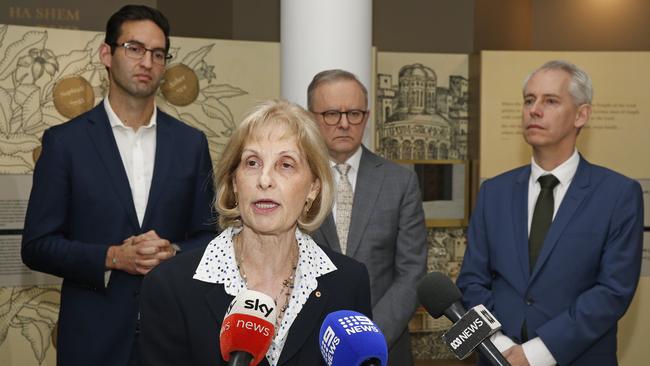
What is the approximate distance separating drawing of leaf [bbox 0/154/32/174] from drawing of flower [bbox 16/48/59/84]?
50 centimetres

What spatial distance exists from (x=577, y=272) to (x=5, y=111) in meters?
3.83

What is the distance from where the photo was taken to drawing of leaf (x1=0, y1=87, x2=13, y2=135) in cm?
546

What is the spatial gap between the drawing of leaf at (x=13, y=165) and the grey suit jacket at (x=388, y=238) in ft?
9.51

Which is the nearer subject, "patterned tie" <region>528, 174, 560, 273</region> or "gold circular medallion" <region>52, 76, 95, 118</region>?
"patterned tie" <region>528, 174, 560, 273</region>

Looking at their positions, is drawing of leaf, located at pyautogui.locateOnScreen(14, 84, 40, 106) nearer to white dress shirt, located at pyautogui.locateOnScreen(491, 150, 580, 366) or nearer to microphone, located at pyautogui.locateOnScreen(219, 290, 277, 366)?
white dress shirt, located at pyautogui.locateOnScreen(491, 150, 580, 366)

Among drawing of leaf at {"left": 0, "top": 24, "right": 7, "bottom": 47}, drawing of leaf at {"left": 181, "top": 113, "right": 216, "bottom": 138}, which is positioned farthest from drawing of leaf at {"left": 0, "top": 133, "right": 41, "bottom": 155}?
drawing of leaf at {"left": 181, "top": 113, "right": 216, "bottom": 138}

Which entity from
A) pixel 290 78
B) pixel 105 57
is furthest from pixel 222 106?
pixel 105 57

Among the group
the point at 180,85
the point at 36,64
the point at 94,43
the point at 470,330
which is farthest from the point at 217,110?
the point at 470,330

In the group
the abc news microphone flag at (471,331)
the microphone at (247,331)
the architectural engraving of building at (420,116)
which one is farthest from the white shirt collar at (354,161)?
the architectural engraving of building at (420,116)

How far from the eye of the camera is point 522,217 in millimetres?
3471

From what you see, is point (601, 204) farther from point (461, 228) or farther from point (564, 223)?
point (461, 228)

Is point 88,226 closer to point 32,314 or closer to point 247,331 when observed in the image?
point 247,331

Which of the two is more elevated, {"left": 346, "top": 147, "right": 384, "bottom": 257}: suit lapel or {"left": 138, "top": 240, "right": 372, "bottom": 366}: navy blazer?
{"left": 346, "top": 147, "right": 384, "bottom": 257}: suit lapel

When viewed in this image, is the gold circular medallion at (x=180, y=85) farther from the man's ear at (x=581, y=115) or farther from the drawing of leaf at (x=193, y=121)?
the man's ear at (x=581, y=115)
